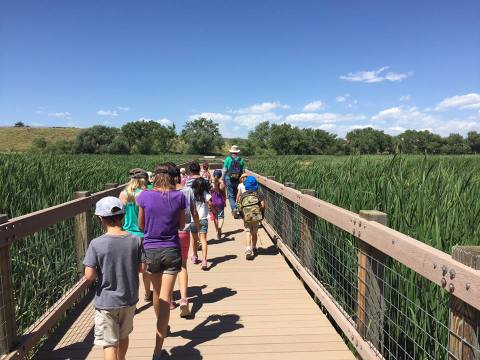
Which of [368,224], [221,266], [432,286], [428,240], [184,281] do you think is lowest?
[221,266]

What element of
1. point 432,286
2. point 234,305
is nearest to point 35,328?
point 234,305

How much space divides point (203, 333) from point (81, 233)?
204 centimetres

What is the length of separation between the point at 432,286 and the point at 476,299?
Result: 1.15m

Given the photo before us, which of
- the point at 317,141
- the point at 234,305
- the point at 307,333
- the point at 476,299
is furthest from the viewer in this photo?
the point at 317,141

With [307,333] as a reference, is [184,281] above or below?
above

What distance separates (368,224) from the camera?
2645 mm

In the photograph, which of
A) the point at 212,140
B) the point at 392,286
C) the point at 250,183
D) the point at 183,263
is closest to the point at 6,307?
the point at 183,263

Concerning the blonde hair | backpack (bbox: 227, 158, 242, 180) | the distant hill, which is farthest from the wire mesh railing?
the distant hill

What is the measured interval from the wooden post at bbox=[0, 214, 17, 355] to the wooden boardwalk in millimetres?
531

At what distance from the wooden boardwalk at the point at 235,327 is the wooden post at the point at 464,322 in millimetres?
1517

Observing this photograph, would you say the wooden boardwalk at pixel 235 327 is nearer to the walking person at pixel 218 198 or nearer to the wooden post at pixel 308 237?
the wooden post at pixel 308 237

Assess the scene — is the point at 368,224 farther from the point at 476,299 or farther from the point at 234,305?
the point at 234,305

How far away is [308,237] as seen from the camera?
4691 millimetres

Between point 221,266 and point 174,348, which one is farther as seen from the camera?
point 221,266
